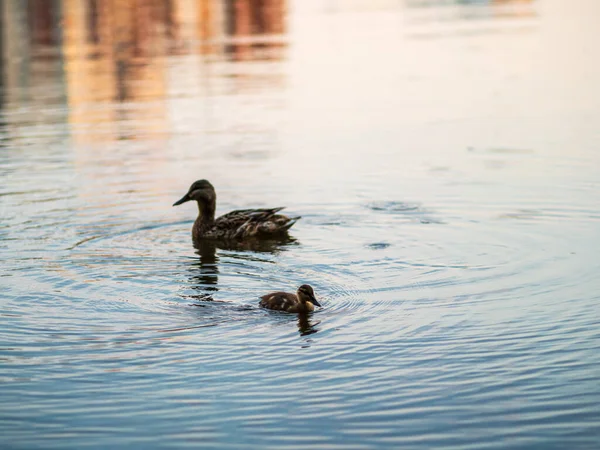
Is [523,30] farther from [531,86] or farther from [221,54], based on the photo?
[531,86]

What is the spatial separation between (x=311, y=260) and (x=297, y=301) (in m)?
2.13

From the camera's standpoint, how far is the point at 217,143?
59.9ft

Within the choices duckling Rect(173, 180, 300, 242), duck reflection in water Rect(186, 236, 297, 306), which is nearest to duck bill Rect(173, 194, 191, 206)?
duckling Rect(173, 180, 300, 242)

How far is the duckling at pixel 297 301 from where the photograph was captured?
366 inches

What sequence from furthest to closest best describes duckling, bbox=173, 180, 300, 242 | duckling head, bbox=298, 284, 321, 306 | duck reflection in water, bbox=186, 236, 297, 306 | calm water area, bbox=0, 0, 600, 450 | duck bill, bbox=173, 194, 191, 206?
1. duck bill, bbox=173, 194, 191, 206
2. duckling, bbox=173, 180, 300, 242
3. duck reflection in water, bbox=186, 236, 297, 306
4. duckling head, bbox=298, 284, 321, 306
5. calm water area, bbox=0, 0, 600, 450

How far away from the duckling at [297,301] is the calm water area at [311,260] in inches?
4.3

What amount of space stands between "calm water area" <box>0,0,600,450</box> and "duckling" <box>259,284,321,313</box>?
108mm

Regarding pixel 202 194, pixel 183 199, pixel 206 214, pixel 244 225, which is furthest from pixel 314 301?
pixel 183 199

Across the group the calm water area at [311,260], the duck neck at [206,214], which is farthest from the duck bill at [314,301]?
the duck neck at [206,214]

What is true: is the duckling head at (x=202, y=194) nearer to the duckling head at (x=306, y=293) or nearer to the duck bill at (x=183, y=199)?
the duck bill at (x=183, y=199)

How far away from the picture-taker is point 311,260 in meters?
11.5

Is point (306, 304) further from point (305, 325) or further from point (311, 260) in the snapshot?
point (311, 260)

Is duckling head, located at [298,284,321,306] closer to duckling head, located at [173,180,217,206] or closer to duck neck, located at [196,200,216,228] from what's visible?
duck neck, located at [196,200,216,228]

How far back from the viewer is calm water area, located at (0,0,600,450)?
24.2ft
